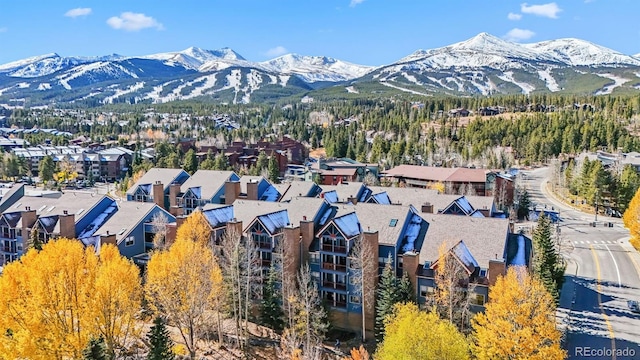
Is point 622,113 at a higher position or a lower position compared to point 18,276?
higher

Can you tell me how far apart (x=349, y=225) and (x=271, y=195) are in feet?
84.7

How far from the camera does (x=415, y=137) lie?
521 ft

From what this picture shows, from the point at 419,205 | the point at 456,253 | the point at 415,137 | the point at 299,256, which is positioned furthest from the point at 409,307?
the point at 415,137

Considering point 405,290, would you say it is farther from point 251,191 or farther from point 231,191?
point 231,191

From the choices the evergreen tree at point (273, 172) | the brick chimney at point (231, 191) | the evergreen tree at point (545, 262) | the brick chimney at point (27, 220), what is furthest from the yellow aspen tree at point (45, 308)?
the evergreen tree at point (273, 172)

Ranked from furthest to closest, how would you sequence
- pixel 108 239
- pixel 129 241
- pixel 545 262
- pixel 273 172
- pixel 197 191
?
1. pixel 273 172
2. pixel 197 191
3. pixel 129 241
4. pixel 108 239
5. pixel 545 262

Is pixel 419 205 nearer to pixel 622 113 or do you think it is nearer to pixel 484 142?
pixel 484 142

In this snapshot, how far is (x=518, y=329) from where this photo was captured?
1272 inches

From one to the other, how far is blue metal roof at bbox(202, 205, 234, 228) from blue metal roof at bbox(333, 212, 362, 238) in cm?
1226

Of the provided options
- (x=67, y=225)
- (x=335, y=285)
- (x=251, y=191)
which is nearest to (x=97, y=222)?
(x=67, y=225)

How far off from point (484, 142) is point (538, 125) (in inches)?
969

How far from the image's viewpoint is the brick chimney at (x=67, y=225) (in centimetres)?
5175

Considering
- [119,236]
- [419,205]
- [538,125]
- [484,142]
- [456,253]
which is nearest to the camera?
[456,253]

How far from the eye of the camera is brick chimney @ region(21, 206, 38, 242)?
54375 mm
